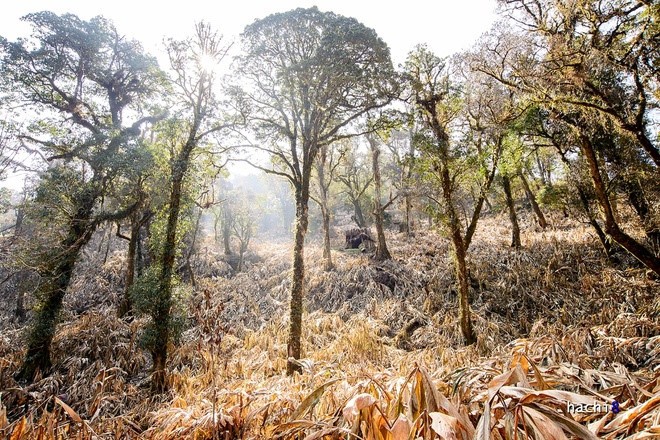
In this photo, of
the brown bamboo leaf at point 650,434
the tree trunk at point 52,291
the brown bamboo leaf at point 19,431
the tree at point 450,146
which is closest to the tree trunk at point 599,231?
the tree at point 450,146

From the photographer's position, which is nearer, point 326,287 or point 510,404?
point 510,404

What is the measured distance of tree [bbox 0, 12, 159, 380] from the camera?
9406 millimetres

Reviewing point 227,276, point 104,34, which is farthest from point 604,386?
point 227,276

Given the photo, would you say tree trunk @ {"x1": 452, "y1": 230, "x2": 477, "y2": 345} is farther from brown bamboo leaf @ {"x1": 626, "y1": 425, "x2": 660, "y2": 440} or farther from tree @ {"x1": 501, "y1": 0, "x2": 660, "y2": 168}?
brown bamboo leaf @ {"x1": 626, "y1": 425, "x2": 660, "y2": 440}

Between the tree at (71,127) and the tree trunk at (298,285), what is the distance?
6.52 metres

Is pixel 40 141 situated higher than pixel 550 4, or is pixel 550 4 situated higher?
pixel 550 4

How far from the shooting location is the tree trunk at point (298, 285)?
764 centimetres

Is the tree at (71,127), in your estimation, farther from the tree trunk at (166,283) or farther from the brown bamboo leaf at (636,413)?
the brown bamboo leaf at (636,413)

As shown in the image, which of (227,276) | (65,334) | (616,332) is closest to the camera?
(616,332)

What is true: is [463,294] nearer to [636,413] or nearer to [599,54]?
[599,54]

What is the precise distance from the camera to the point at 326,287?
13.0 metres

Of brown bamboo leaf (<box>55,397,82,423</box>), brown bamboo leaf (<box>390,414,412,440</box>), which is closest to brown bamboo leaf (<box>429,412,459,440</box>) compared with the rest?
brown bamboo leaf (<box>390,414,412,440</box>)

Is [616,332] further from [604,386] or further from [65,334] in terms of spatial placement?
[65,334]

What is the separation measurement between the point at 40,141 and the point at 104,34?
4.89 m
